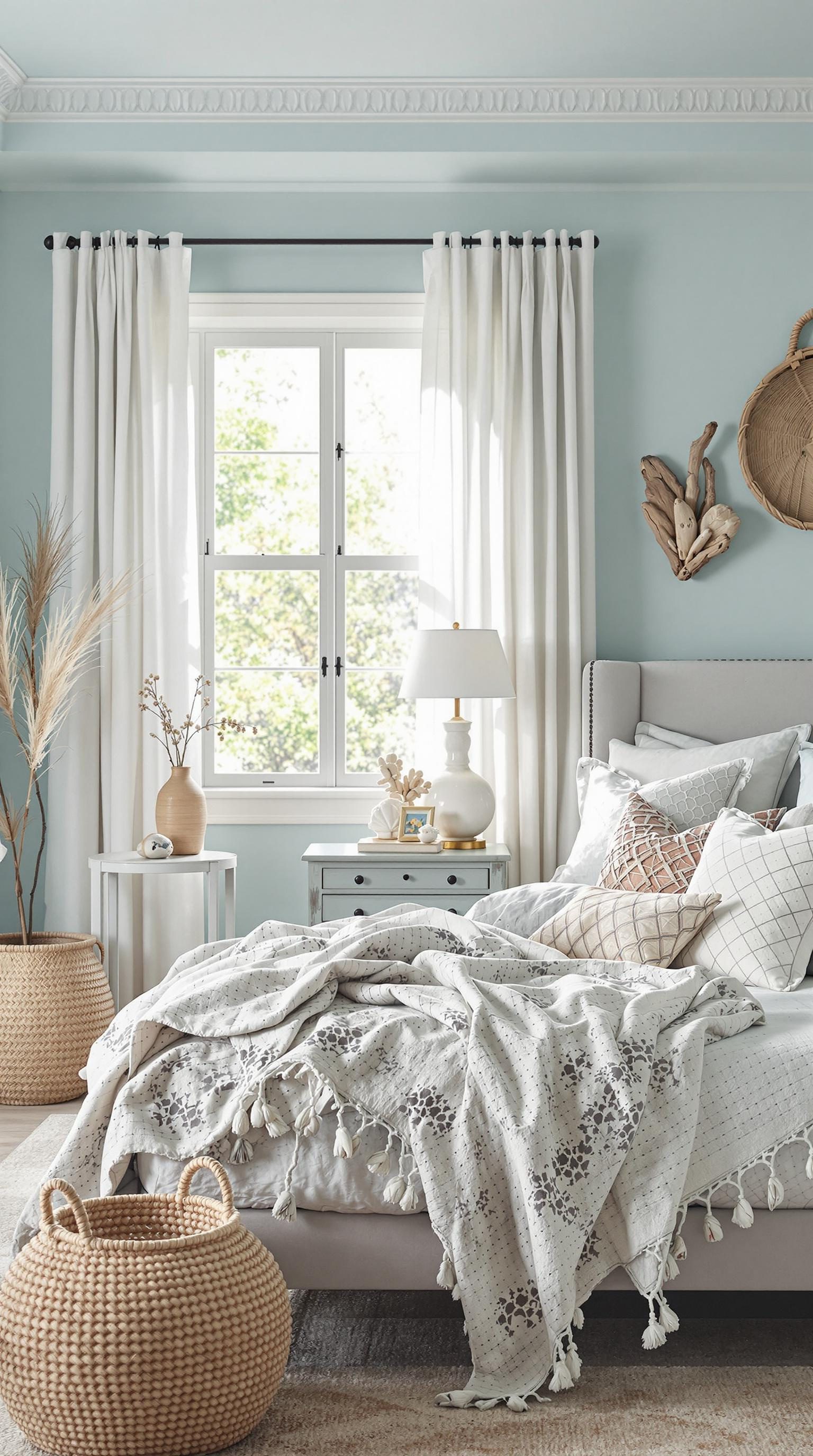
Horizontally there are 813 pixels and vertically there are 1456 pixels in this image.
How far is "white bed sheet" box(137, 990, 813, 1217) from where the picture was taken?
2002 millimetres

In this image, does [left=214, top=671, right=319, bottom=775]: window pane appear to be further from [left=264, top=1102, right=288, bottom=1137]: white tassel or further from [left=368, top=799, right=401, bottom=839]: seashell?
[left=264, top=1102, right=288, bottom=1137]: white tassel

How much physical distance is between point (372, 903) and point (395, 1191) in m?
1.77

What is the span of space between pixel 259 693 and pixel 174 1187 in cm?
240

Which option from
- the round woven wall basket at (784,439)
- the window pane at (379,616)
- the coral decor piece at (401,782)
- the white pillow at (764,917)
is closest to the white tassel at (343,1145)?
the white pillow at (764,917)

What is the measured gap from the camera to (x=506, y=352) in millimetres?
4059

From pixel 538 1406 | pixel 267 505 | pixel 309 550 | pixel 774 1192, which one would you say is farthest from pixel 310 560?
pixel 538 1406

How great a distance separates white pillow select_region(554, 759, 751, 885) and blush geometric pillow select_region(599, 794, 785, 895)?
9 centimetres

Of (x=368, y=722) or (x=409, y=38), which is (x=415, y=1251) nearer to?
(x=368, y=722)

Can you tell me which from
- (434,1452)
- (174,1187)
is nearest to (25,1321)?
(174,1187)

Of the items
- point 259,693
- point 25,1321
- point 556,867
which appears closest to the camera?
point 25,1321

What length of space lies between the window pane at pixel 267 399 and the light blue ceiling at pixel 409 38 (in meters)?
0.90

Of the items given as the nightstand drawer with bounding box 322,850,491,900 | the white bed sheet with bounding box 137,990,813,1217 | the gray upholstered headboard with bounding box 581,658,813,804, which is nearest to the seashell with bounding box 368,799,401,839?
the nightstand drawer with bounding box 322,850,491,900

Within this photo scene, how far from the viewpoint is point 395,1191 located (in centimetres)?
197

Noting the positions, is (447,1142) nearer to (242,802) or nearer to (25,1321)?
(25,1321)
